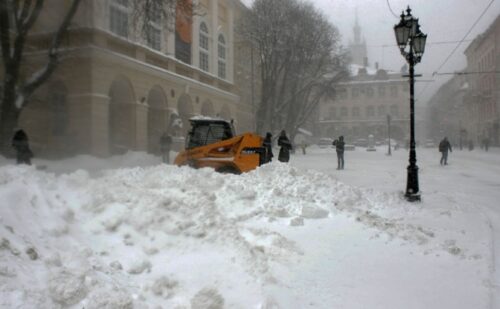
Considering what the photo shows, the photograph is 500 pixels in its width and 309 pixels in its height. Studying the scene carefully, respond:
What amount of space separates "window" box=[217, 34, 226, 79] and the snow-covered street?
2172 centimetres

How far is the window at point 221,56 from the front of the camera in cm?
2838

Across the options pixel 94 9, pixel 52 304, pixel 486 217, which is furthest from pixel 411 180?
pixel 94 9


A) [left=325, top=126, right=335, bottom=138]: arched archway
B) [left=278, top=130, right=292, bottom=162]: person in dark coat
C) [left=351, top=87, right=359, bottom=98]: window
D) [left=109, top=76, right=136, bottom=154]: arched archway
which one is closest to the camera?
[left=278, top=130, right=292, bottom=162]: person in dark coat

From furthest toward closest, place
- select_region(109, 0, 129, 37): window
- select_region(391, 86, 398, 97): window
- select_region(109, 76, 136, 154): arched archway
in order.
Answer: select_region(391, 86, 398, 97): window, select_region(109, 76, 136, 154): arched archway, select_region(109, 0, 129, 37): window

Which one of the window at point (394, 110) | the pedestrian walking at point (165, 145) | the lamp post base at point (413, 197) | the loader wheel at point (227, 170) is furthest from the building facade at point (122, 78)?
the window at point (394, 110)

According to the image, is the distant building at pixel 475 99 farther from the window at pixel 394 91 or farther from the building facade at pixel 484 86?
the window at pixel 394 91

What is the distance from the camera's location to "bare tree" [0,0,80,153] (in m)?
13.1

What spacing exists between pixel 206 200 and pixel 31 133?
1187 cm

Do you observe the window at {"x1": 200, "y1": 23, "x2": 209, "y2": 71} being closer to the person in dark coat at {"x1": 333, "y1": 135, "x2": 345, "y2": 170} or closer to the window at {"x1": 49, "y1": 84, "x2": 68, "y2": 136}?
the person in dark coat at {"x1": 333, "y1": 135, "x2": 345, "y2": 170}

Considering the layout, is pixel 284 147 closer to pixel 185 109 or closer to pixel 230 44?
pixel 185 109

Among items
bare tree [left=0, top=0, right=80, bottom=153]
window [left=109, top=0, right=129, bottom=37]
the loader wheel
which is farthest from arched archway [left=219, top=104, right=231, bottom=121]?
the loader wheel

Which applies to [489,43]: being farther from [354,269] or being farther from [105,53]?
[354,269]

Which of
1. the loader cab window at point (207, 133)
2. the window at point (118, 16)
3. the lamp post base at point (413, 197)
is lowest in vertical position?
the lamp post base at point (413, 197)

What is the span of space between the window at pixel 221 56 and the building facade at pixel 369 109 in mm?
61852
